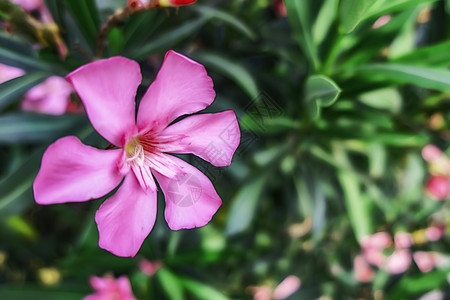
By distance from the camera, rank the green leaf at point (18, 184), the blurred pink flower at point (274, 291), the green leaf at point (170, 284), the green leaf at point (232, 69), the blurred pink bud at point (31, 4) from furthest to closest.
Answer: the blurred pink flower at point (274, 291), the green leaf at point (170, 284), the blurred pink bud at point (31, 4), the green leaf at point (232, 69), the green leaf at point (18, 184)

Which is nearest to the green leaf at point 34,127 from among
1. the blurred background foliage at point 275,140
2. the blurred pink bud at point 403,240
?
the blurred background foliage at point 275,140

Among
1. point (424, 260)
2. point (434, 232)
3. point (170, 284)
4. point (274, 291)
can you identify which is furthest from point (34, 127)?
point (424, 260)

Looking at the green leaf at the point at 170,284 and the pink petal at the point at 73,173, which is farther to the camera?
the green leaf at the point at 170,284

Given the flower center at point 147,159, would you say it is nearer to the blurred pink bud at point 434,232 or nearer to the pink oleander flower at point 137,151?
the pink oleander flower at point 137,151

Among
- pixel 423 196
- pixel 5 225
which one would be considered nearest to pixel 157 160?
pixel 5 225

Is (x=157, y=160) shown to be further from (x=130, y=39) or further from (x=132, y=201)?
(x=130, y=39)
